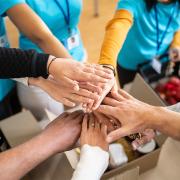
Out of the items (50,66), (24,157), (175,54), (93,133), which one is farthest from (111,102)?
(175,54)

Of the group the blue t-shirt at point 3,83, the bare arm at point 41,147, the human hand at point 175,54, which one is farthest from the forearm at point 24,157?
the human hand at point 175,54

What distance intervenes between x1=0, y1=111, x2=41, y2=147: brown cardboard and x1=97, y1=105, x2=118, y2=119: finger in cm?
26

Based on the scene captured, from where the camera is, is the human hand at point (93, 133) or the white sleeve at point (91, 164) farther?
the human hand at point (93, 133)

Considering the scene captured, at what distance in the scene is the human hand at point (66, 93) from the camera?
3.41 feet

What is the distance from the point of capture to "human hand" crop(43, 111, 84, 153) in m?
0.98

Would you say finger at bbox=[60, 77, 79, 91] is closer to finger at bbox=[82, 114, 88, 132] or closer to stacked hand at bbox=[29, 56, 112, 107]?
stacked hand at bbox=[29, 56, 112, 107]

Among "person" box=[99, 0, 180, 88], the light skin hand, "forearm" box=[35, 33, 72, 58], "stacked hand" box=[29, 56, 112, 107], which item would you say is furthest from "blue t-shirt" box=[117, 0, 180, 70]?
the light skin hand

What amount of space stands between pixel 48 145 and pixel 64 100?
0.18 metres

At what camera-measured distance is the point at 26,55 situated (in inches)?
39.8

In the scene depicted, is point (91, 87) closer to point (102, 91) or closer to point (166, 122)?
point (102, 91)

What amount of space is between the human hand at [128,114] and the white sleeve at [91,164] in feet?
0.22

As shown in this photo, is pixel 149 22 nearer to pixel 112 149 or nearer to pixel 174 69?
pixel 174 69

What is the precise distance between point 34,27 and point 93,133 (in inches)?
19.4

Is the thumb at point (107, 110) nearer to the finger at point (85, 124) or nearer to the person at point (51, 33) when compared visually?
the finger at point (85, 124)
